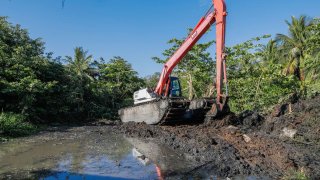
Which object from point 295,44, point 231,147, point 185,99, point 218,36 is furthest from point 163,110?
point 295,44

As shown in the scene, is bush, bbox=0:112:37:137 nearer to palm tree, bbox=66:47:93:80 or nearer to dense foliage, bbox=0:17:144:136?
dense foliage, bbox=0:17:144:136

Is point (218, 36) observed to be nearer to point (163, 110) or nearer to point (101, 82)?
point (163, 110)

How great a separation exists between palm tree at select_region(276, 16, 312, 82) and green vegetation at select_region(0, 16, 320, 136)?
0.30 feet

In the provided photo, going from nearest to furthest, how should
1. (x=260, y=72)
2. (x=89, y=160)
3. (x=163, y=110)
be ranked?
1. (x=89, y=160)
2. (x=163, y=110)
3. (x=260, y=72)

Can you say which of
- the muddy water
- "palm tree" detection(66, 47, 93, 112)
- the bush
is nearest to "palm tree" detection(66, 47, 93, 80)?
"palm tree" detection(66, 47, 93, 112)

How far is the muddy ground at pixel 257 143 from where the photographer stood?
21.9 feet

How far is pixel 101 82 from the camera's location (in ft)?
99.2

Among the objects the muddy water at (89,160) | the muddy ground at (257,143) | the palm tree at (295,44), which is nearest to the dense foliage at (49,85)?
the muddy water at (89,160)

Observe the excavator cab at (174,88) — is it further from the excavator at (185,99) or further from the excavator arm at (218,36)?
the excavator arm at (218,36)

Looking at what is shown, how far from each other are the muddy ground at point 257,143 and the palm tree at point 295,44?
18763mm

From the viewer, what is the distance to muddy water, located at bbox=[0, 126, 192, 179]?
278 inches

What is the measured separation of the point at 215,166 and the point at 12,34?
59.7 feet

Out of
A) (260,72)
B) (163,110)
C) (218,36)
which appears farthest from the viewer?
(260,72)

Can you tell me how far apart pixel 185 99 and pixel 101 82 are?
16989 millimetres
